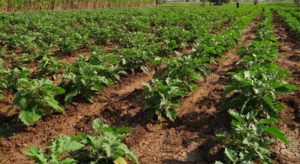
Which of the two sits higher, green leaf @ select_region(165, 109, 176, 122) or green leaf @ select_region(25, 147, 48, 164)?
green leaf @ select_region(25, 147, 48, 164)

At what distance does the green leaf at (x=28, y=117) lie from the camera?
520 centimetres

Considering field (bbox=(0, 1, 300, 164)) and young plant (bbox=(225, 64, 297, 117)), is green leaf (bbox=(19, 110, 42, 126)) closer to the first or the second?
field (bbox=(0, 1, 300, 164))

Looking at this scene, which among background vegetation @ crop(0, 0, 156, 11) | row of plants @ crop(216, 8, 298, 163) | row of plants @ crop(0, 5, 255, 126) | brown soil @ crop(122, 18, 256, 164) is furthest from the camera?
background vegetation @ crop(0, 0, 156, 11)

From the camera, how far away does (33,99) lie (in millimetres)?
5406

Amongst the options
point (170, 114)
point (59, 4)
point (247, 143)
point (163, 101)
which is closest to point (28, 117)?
point (163, 101)

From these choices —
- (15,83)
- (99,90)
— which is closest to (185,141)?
(99,90)

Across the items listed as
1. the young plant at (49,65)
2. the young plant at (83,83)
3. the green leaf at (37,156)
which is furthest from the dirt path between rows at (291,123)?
the young plant at (49,65)

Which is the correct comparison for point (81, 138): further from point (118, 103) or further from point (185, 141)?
point (118, 103)

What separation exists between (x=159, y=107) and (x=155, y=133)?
440 millimetres

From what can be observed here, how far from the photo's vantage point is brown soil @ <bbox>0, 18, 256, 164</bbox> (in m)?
4.80

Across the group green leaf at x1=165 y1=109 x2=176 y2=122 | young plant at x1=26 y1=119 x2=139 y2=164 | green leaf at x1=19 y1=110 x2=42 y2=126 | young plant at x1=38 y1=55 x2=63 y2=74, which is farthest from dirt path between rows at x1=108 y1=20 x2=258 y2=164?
young plant at x1=38 y1=55 x2=63 y2=74

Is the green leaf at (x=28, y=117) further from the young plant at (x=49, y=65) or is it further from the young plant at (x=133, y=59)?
the young plant at (x=133, y=59)

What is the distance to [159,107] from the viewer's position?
568 cm

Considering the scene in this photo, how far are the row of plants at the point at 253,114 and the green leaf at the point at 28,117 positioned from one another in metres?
2.59
